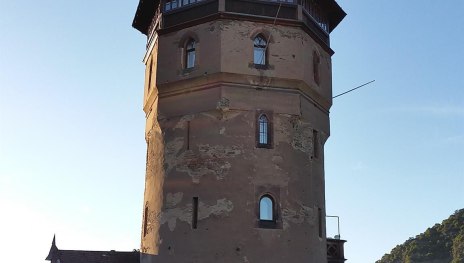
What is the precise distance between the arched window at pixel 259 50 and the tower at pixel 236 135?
0.14ft

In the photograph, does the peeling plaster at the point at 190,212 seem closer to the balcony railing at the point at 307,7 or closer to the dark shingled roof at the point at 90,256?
the dark shingled roof at the point at 90,256

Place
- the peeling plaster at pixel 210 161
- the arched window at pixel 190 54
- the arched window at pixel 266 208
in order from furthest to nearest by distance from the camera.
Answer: the arched window at pixel 190 54
the peeling plaster at pixel 210 161
the arched window at pixel 266 208

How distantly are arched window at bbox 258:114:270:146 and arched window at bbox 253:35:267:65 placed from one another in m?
2.17

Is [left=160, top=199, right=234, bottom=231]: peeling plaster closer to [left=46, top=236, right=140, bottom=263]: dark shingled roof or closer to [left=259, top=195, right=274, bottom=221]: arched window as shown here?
[left=259, top=195, right=274, bottom=221]: arched window

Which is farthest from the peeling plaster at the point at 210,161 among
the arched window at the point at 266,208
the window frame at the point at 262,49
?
the window frame at the point at 262,49

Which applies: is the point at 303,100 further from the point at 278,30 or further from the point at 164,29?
the point at 164,29

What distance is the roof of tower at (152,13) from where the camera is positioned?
2605cm

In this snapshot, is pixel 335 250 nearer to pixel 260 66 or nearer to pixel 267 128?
pixel 267 128

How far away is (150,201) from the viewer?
23484 mm

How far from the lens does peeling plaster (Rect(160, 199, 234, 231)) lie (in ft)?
68.2

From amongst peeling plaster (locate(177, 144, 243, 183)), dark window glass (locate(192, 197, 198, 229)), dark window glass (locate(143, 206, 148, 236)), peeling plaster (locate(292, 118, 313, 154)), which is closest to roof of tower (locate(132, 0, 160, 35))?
peeling plaster (locate(177, 144, 243, 183))

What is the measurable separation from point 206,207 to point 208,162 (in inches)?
65.3

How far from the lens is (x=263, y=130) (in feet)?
72.4

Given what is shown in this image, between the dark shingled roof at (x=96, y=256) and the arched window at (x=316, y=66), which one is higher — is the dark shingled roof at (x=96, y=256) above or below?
below
